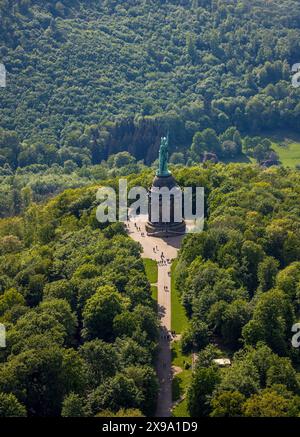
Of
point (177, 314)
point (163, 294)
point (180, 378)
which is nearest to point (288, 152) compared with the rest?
point (163, 294)

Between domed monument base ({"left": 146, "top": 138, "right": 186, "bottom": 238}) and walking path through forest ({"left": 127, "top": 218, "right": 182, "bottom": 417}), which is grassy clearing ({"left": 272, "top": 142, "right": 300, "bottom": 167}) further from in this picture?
walking path through forest ({"left": 127, "top": 218, "right": 182, "bottom": 417})

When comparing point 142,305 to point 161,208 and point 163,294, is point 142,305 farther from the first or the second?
point 161,208

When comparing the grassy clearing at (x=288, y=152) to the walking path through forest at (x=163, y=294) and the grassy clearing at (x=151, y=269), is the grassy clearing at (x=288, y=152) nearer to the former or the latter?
the walking path through forest at (x=163, y=294)

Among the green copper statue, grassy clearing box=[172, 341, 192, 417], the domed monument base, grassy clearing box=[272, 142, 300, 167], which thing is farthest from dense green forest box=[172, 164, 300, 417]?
grassy clearing box=[272, 142, 300, 167]

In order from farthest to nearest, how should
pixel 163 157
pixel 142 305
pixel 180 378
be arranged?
pixel 163 157 → pixel 142 305 → pixel 180 378
